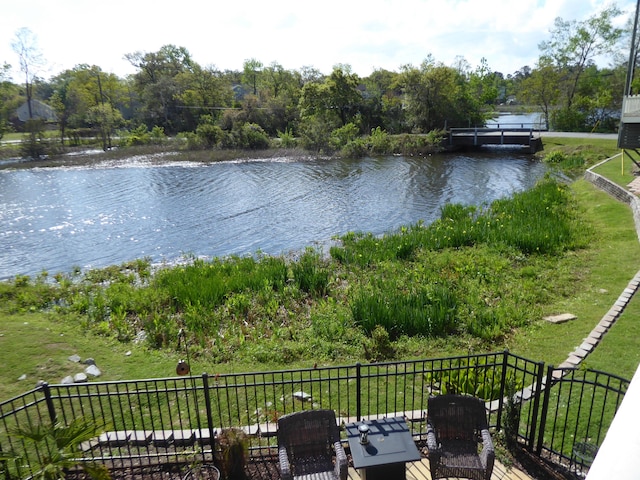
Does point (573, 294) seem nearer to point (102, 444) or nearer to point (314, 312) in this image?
point (314, 312)

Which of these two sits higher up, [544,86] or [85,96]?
[85,96]

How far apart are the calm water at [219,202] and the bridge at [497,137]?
1429 millimetres

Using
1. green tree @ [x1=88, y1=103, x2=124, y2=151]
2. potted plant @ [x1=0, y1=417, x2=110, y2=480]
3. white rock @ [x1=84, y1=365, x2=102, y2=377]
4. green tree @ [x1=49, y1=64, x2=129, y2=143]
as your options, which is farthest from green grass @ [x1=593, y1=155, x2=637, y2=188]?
green tree @ [x1=49, y1=64, x2=129, y2=143]

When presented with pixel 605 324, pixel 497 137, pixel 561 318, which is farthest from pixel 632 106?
pixel 497 137

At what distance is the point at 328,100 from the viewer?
49.2m

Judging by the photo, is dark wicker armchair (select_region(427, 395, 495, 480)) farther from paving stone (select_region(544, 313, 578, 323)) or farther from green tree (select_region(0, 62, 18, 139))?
green tree (select_region(0, 62, 18, 139))

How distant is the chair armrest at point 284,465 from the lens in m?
4.86

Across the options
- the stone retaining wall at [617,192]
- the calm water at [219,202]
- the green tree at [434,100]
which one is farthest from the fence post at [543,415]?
the green tree at [434,100]

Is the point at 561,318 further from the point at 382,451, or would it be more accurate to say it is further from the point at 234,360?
the point at 234,360

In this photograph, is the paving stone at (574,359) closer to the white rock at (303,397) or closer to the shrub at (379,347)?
the shrub at (379,347)

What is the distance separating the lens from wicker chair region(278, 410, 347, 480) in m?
5.23

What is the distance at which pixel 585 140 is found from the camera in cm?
3478

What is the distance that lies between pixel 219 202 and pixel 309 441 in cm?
2132

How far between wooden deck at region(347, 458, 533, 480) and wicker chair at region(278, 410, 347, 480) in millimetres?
535
